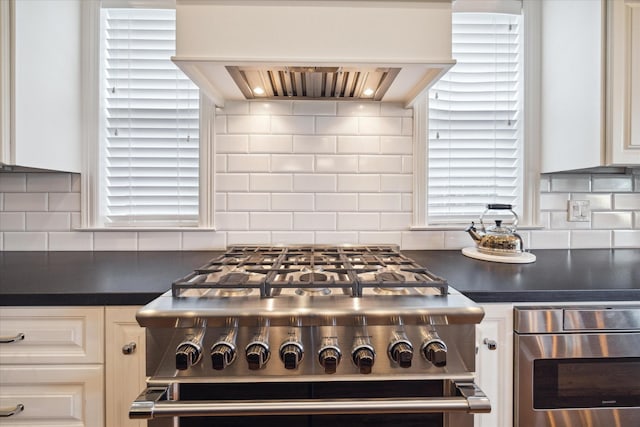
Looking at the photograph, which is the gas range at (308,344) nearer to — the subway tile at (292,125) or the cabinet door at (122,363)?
the cabinet door at (122,363)

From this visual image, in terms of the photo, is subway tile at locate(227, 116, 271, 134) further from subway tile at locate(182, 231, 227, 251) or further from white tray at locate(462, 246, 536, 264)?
white tray at locate(462, 246, 536, 264)

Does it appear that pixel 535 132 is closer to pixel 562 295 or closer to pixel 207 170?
pixel 562 295

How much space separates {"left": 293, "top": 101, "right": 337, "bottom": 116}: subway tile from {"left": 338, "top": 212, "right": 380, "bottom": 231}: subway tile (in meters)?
0.49

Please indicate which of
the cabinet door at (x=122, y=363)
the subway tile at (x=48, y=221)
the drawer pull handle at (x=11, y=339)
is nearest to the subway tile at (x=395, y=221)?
the cabinet door at (x=122, y=363)

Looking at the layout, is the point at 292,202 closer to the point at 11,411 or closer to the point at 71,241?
the point at 71,241

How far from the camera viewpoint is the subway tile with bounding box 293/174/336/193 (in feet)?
5.37

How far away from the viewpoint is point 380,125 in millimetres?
1636

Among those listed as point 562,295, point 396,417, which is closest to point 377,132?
point 562,295

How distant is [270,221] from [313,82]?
26.0 inches

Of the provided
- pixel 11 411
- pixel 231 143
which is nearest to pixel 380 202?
pixel 231 143

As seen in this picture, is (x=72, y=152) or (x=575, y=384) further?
(x=72, y=152)

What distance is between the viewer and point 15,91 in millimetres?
1204

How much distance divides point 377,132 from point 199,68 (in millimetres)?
841

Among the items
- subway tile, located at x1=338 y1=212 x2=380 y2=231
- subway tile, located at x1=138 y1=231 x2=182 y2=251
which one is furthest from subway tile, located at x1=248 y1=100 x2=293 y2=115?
subway tile, located at x1=138 y1=231 x2=182 y2=251
